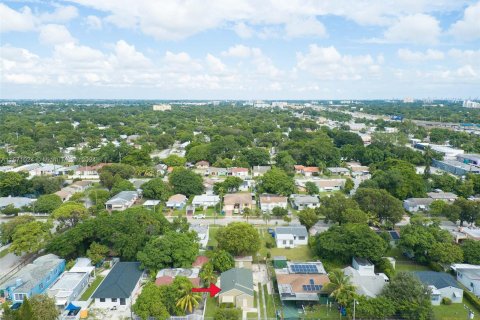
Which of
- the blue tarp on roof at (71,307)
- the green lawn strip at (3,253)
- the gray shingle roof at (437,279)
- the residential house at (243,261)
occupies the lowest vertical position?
the green lawn strip at (3,253)

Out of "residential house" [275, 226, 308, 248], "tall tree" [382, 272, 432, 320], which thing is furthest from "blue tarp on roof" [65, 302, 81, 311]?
"tall tree" [382, 272, 432, 320]

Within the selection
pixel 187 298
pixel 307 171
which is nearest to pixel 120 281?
pixel 187 298

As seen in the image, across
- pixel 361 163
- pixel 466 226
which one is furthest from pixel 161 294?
pixel 361 163

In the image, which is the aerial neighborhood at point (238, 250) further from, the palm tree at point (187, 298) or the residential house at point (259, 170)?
the residential house at point (259, 170)

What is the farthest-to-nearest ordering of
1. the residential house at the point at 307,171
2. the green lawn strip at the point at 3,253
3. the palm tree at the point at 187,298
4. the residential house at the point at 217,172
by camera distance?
the residential house at the point at 307,171 → the residential house at the point at 217,172 → the green lawn strip at the point at 3,253 → the palm tree at the point at 187,298

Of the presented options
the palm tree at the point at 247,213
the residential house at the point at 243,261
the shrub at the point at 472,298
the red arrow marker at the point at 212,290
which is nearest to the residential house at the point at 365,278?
the shrub at the point at 472,298

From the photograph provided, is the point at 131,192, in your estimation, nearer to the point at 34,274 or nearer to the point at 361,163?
the point at 34,274

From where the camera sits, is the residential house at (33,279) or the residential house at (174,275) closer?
the residential house at (33,279)

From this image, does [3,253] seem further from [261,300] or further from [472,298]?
[472,298]
